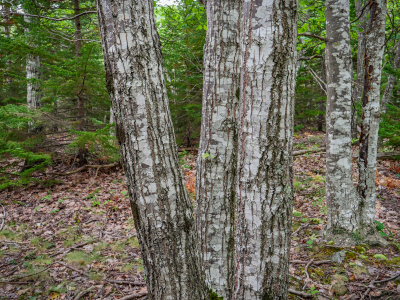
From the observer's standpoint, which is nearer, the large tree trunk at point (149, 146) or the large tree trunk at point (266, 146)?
the large tree trunk at point (149, 146)

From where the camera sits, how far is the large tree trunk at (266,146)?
1.69 m

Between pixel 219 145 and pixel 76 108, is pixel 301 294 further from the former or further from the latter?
pixel 76 108

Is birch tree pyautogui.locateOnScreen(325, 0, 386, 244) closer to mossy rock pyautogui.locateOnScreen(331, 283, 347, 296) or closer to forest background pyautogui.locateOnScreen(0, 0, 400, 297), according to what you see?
mossy rock pyautogui.locateOnScreen(331, 283, 347, 296)

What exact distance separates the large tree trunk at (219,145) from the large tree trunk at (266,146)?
66cm

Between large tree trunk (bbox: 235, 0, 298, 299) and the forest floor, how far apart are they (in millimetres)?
1594

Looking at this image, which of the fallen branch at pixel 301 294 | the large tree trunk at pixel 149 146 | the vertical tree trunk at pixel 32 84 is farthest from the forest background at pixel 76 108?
the large tree trunk at pixel 149 146

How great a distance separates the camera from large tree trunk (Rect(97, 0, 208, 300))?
5.17 feet

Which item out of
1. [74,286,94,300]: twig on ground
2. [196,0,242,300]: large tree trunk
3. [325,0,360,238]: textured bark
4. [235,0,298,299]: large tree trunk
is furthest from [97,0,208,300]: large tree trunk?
[325,0,360,238]: textured bark

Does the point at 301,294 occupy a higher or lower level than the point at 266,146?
lower

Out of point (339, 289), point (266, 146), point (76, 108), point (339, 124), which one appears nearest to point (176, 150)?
A: point (266, 146)

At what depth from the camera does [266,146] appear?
5.74 feet

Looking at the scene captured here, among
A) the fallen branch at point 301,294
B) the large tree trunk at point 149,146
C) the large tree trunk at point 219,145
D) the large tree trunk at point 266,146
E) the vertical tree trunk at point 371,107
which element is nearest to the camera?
the large tree trunk at point 149,146

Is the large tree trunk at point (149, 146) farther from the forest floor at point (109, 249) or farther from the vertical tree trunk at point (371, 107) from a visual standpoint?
the vertical tree trunk at point (371, 107)

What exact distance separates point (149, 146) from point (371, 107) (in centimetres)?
390
